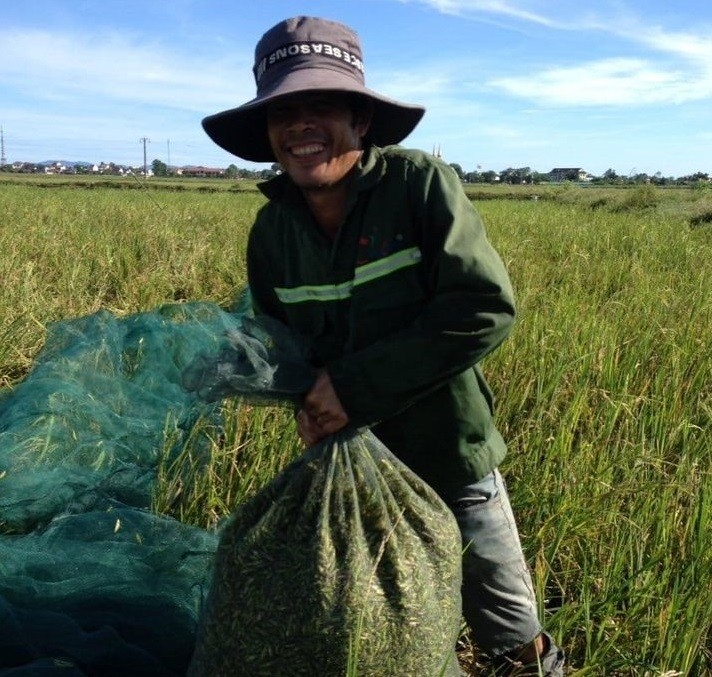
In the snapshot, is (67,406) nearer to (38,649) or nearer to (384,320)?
(38,649)

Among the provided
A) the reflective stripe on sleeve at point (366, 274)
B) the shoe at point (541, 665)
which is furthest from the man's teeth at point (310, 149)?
the shoe at point (541, 665)

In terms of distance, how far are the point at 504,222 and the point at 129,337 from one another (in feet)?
26.4

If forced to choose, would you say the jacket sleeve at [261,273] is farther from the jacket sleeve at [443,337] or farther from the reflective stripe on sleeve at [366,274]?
the jacket sleeve at [443,337]

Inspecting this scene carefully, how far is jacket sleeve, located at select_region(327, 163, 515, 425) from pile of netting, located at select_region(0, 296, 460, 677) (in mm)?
83

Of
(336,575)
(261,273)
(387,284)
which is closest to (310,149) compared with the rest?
(387,284)

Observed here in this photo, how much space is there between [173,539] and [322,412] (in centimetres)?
72

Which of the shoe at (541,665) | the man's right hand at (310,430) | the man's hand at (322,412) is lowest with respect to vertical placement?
the shoe at (541,665)

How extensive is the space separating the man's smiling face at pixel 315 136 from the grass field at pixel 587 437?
32.2 inches

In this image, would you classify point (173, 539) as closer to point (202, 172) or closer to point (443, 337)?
point (443, 337)

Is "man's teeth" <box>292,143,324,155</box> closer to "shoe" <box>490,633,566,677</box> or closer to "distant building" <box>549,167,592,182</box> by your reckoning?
"shoe" <box>490,633,566,677</box>

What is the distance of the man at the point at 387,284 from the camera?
1235 millimetres

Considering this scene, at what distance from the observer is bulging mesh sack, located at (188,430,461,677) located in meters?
1.17

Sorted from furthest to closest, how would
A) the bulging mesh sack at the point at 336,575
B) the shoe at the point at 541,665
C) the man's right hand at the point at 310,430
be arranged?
the shoe at the point at 541,665 → the man's right hand at the point at 310,430 → the bulging mesh sack at the point at 336,575

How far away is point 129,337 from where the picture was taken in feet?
10.0
